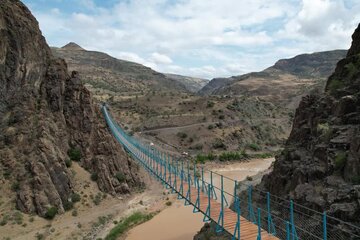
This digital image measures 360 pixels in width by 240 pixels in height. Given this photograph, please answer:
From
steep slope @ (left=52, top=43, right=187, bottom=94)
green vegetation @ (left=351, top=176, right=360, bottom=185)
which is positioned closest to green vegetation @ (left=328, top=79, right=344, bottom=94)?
green vegetation @ (left=351, top=176, right=360, bottom=185)

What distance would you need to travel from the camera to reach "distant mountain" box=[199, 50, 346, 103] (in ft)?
366

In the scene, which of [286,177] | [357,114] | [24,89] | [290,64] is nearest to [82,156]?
[24,89]

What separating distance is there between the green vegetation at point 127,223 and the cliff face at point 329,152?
8712 millimetres

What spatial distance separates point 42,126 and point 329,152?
18682 mm

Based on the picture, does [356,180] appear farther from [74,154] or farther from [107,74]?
[107,74]

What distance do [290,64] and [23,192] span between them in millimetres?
175609

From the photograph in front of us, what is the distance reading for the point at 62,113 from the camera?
28.7 meters

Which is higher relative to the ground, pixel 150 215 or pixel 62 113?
pixel 62 113

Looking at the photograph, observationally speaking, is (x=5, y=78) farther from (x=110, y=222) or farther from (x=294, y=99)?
(x=294, y=99)

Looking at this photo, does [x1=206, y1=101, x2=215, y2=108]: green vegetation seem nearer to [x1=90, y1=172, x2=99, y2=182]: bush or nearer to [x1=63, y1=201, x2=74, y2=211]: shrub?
[x1=90, y1=172, x2=99, y2=182]: bush

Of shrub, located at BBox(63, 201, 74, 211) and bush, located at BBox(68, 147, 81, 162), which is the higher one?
bush, located at BBox(68, 147, 81, 162)

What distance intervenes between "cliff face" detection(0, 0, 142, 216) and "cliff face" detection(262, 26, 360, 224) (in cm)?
1299

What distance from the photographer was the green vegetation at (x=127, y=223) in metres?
21.1

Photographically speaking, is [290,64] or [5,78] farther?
[290,64]
